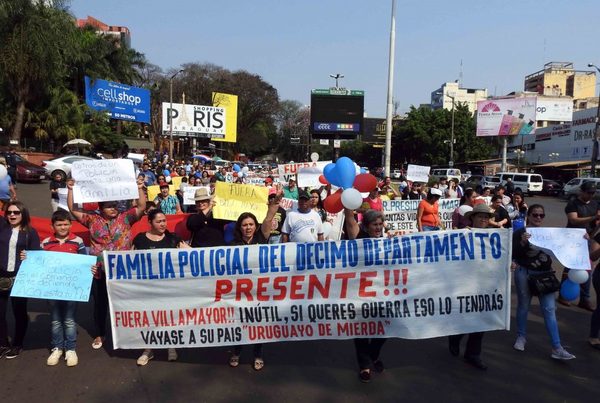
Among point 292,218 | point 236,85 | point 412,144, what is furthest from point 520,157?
point 292,218

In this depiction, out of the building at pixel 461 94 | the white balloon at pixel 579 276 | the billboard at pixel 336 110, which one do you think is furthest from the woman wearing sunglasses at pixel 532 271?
the building at pixel 461 94

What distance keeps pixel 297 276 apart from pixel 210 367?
1.18 meters

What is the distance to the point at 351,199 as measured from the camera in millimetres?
4664

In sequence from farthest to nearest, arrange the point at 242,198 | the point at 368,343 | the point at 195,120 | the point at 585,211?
1. the point at 195,120
2. the point at 242,198
3. the point at 585,211
4. the point at 368,343

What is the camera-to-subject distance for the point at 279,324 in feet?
14.5


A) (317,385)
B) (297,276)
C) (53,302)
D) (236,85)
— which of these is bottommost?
(317,385)

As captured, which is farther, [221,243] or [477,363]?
[221,243]

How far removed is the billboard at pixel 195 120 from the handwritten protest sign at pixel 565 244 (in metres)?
44.5

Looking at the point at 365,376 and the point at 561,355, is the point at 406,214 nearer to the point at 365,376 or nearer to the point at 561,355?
the point at 561,355

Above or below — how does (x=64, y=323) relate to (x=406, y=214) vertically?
below

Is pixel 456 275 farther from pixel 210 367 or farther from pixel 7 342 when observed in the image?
pixel 7 342

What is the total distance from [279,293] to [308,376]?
780 millimetres

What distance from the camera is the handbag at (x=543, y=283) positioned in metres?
4.55

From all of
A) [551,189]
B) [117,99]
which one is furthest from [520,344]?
[117,99]
